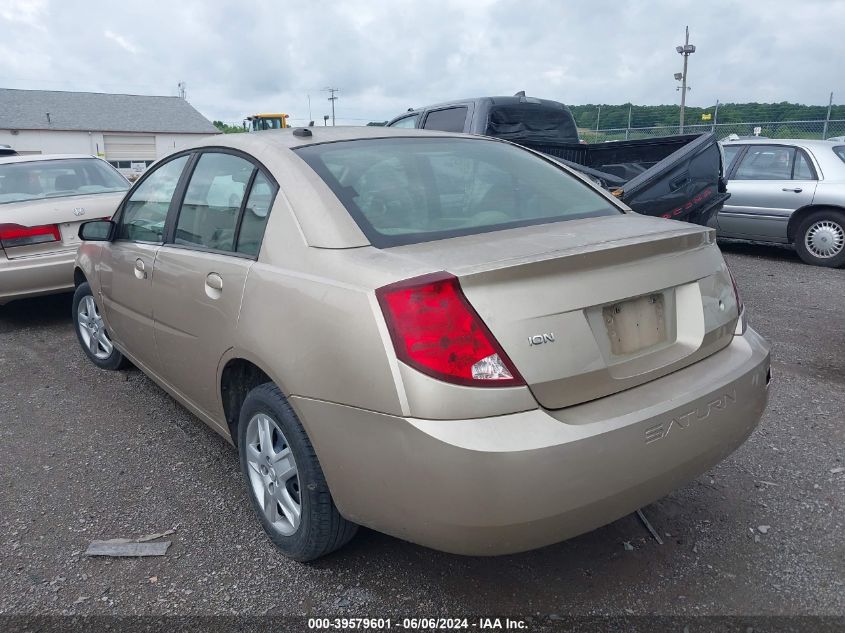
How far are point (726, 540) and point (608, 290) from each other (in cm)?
126

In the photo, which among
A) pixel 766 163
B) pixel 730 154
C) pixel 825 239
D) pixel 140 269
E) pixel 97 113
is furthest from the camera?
pixel 97 113

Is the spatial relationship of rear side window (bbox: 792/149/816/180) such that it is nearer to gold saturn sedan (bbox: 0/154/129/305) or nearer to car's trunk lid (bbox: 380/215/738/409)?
car's trunk lid (bbox: 380/215/738/409)

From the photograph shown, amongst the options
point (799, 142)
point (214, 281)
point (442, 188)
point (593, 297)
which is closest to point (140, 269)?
point (214, 281)

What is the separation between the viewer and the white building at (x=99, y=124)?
175 feet

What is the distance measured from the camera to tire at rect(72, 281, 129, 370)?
4559 millimetres

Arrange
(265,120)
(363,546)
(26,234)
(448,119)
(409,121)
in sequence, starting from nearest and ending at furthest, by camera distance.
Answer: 1. (363,546)
2. (26,234)
3. (448,119)
4. (409,121)
5. (265,120)

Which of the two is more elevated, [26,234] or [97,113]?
[97,113]

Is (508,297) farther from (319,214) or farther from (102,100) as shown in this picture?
(102,100)

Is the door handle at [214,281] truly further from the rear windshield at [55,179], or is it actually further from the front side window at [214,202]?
the rear windshield at [55,179]

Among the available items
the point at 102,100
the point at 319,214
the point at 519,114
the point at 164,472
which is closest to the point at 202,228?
the point at 319,214

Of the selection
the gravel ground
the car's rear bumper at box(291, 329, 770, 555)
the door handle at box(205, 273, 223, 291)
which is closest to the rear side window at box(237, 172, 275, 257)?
the door handle at box(205, 273, 223, 291)

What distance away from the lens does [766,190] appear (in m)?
8.47

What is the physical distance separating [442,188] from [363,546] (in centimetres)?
146

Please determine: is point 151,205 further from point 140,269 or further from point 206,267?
point 206,267
